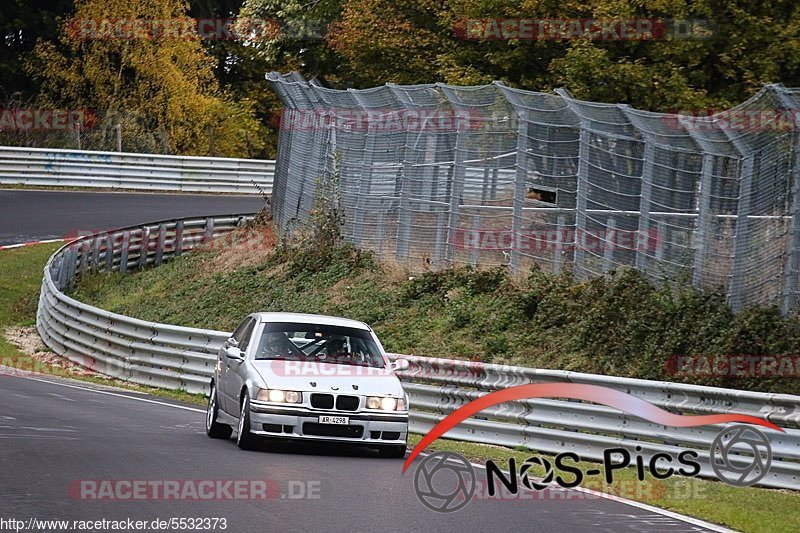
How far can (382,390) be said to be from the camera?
14242mm

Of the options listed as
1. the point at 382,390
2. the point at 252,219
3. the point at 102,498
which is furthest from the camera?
the point at 252,219

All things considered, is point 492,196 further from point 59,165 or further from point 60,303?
point 59,165

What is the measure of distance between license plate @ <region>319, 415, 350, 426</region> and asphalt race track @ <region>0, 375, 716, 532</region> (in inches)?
14.5

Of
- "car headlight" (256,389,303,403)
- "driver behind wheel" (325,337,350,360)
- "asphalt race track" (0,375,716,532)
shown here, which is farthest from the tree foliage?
"car headlight" (256,389,303,403)

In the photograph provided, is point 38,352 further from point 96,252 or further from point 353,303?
point 353,303

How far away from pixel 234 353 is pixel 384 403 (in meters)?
2.03

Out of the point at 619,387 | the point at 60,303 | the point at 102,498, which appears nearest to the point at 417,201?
the point at 60,303

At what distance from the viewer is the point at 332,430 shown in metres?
13.9

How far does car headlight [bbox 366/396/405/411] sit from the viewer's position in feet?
46.1

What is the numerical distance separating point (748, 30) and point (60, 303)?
1533 cm

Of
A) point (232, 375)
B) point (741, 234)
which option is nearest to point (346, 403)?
point (232, 375)

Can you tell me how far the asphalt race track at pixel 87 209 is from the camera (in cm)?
3947

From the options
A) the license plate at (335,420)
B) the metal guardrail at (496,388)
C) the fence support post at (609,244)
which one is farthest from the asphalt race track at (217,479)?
the fence support post at (609,244)

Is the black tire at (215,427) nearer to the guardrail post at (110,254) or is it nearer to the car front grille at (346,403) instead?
the car front grille at (346,403)
